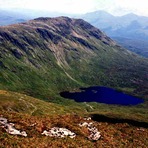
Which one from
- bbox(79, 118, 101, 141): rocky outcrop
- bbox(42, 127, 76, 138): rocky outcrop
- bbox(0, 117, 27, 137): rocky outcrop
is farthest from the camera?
bbox(79, 118, 101, 141): rocky outcrop

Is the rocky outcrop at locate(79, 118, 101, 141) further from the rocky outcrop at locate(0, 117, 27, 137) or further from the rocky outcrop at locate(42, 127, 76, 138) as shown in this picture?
the rocky outcrop at locate(0, 117, 27, 137)

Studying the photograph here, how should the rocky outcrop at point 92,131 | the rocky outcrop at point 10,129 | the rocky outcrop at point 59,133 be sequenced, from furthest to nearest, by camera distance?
the rocky outcrop at point 92,131 < the rocky outcrop at point 59,133 < the rocky outcrop at point 10,129

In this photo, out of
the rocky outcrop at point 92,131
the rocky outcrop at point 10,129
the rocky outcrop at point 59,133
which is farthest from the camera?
the rocky outcrop at point 92,131

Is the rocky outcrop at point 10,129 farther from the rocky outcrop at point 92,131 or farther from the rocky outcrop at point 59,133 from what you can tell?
the rocky outcrop at point 92,131

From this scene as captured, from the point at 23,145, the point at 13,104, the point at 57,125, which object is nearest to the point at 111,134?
the point at 57,125

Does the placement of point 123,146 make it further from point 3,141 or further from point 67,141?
point 3,141

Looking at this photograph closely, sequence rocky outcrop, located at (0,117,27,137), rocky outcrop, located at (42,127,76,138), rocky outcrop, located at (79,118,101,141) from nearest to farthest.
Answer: rocky outcrop, located at (0,117,27,137) → rocky outcrop, located at (42,127,76,138) → rocky outcrop, located at (79,118,101,141)

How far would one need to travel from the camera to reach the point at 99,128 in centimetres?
6700

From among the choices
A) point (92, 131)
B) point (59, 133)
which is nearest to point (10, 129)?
point (59, 133)

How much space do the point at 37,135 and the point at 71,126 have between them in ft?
37.6

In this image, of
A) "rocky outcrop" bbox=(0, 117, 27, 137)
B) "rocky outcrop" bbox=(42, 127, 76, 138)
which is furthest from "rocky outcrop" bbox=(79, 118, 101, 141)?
"rocky outcrop" bbox=(0, 117, 27, 137)

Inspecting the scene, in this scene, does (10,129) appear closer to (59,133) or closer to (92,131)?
(59,133)

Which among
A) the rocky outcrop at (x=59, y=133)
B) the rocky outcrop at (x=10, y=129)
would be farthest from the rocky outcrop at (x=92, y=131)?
the rocky outcrop at (x=10, y=129)

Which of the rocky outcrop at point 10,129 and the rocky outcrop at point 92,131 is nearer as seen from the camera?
the rocky outcrop at point 10,129
